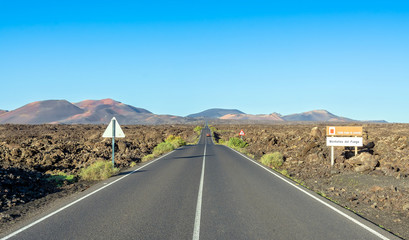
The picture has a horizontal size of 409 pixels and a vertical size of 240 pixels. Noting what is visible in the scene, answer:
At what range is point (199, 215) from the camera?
316 inches

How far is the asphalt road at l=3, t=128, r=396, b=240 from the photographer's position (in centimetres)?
662

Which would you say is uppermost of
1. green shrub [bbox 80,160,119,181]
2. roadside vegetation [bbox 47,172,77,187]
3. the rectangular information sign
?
the rectangular information sign

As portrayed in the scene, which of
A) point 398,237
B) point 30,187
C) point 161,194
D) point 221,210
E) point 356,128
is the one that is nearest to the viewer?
point 398,237

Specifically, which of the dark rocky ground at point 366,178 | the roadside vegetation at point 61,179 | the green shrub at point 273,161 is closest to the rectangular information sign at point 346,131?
the dark rocky ground at point 366,178

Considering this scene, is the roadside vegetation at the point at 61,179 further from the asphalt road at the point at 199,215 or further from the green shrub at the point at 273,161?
the green shrub at the point at 273,161

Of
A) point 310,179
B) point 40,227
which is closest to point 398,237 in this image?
point 40,227

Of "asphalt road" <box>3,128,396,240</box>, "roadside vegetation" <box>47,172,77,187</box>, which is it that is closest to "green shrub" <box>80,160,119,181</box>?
"roadside vegetation" <box>47,172,77,187</box>

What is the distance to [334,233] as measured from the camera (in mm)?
6727

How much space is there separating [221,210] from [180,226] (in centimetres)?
170

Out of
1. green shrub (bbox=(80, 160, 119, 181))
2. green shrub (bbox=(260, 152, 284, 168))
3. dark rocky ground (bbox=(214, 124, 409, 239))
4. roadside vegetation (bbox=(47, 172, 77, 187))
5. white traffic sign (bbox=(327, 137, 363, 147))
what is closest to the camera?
dark rocky ground (bbox=(214, 124, 409, 239))

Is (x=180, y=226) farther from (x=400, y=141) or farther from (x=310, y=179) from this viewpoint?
(x=400, y=141)

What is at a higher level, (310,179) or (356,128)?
(356,128)

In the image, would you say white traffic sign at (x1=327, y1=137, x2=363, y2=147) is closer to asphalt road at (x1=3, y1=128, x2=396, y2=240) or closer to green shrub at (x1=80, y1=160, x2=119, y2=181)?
asphalt road at (x1=3, y1=128, x2=396, y2=240)

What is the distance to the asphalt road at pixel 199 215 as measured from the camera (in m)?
6.62
